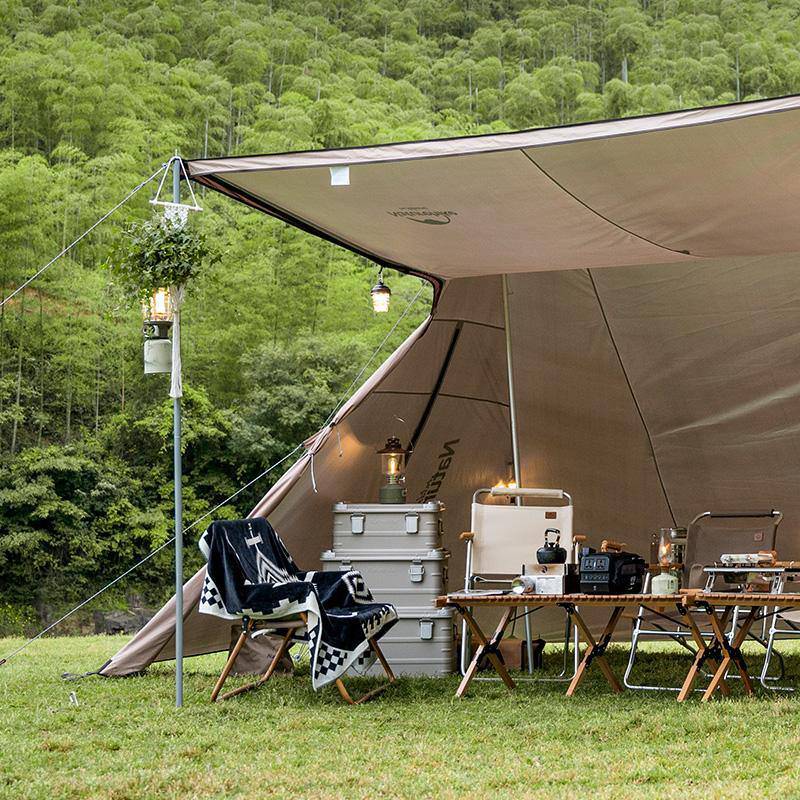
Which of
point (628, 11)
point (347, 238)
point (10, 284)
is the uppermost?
point (628, 11)

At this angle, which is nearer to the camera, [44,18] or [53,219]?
[53,219]


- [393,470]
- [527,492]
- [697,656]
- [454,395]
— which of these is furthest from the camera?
[454,395]

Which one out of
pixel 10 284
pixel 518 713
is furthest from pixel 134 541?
pixel 518 713

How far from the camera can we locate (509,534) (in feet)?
18.2

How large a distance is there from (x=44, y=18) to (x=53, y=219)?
764 centimetres

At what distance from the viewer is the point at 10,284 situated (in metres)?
16.3

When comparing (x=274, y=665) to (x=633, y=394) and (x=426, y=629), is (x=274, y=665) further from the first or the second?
(x=633, y=394)

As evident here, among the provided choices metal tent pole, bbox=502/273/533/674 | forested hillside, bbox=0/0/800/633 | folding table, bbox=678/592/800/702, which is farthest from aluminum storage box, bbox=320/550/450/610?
forested hillside, bbox=0/0/800/633

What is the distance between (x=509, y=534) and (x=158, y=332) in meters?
2.07

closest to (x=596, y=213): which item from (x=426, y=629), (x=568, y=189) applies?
(x=568, y=189)

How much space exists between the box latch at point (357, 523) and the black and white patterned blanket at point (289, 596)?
0.40 m

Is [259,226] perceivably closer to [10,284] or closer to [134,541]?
[10,284]

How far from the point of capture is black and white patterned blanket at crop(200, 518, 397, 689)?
4.41m

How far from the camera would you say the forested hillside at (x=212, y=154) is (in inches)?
613
